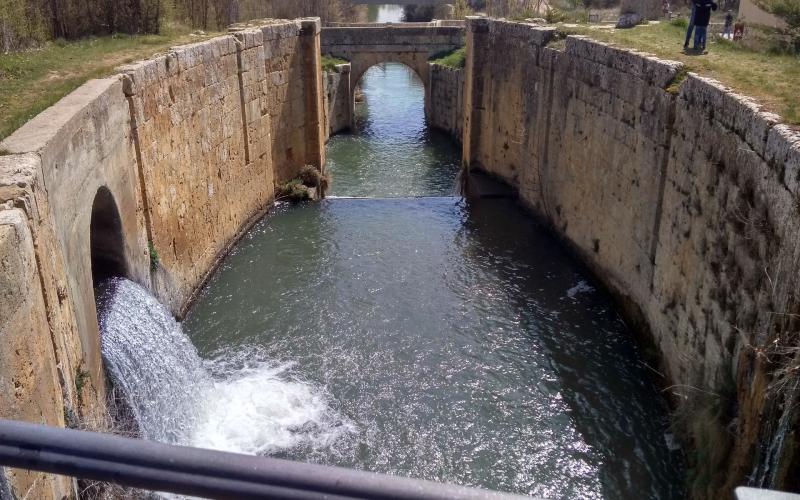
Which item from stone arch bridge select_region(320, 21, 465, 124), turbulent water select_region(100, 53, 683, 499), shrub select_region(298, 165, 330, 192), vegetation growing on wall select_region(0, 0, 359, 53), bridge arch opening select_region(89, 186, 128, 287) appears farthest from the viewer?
stone arch bridge select_region(320, 21, 465, 124)

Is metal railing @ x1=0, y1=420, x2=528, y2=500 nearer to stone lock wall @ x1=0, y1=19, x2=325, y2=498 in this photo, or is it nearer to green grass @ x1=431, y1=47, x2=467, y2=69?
stone lock wall @ x1=0, y1=19, x2=325, y2=498

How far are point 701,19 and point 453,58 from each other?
16517mm

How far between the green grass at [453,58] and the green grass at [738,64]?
39.3ft

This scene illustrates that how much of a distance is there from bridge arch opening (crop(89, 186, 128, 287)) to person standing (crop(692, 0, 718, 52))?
8.33m

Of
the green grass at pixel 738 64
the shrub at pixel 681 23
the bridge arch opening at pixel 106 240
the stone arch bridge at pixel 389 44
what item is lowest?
the bridge arch opening at pixel 106 240

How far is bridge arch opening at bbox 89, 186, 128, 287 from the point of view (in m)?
8.51

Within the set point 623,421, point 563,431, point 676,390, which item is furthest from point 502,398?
point 676,390

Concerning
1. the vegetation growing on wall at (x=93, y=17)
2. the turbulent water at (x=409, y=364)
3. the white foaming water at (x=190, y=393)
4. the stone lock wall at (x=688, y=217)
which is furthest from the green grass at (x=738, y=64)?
the vegetation growing on wall at (x=93, y=17)

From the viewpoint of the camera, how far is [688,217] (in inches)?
330

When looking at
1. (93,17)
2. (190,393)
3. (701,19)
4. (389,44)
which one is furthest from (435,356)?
(389,44)

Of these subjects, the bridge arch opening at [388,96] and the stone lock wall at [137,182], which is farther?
the bridge arch opening at [388,96]

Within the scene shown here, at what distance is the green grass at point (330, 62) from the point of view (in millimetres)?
25878

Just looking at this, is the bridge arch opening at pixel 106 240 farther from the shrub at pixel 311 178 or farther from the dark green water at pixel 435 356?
the shrub at pixel 311 178

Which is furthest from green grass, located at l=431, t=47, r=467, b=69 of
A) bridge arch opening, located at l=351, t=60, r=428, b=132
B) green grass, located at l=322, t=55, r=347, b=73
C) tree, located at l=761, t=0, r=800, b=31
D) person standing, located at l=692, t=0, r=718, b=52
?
tree, located at l=761, t=0, r=800, b=31
